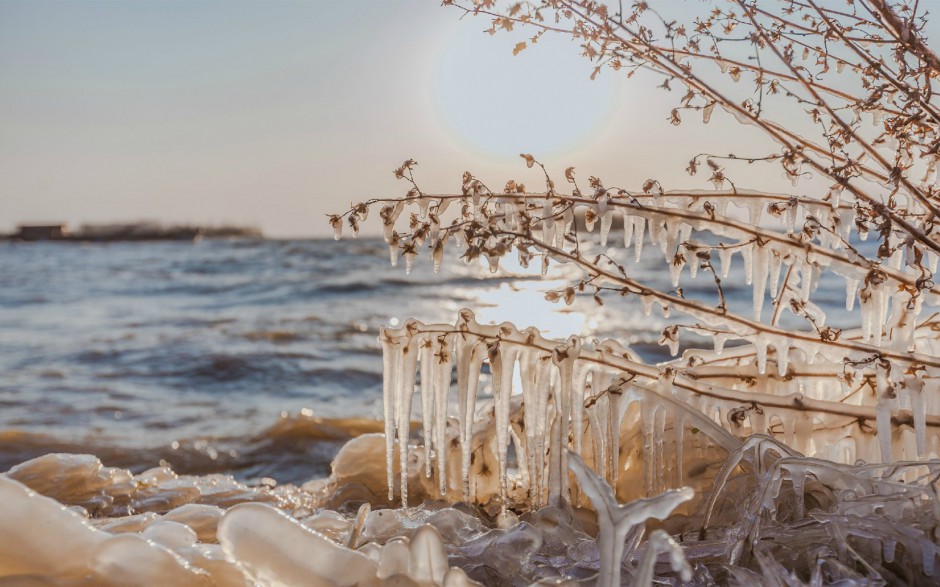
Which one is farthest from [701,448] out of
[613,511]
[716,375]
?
[613,511]

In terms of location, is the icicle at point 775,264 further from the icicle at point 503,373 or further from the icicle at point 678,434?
the icicle at point 503,373

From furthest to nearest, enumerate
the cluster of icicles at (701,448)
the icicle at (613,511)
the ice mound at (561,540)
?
1. the cluster of icicles at (701,448)
2. the ice mound at (561,540)
3. the icicle at (613,511)

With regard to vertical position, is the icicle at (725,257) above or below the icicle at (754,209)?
below

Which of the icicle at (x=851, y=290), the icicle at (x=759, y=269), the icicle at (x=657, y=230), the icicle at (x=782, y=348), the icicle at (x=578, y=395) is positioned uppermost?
the icicle at (x=657, y=230)

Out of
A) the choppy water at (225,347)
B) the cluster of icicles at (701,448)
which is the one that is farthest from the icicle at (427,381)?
the choppy water at (225,347)

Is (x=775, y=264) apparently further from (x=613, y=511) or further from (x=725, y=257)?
(x=613, y=511)

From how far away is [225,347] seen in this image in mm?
9797

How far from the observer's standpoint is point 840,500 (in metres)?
1.80

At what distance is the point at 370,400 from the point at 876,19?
6.04 m

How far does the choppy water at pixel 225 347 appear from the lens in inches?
231

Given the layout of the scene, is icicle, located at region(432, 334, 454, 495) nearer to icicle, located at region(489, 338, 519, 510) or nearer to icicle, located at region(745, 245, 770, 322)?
icicle, located at region(489, 338, 519, 510)

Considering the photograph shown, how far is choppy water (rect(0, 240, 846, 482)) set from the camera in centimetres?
588

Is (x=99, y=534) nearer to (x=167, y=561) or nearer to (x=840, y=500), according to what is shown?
(x=167, y=561)

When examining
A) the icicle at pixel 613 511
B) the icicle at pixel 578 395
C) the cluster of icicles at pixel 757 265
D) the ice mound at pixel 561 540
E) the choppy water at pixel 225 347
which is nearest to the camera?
the icicle at pixel 613 511
